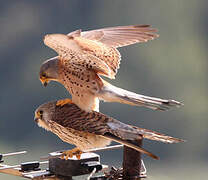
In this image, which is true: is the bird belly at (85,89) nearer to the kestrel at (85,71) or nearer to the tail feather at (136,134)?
the kestrel at (85,71)

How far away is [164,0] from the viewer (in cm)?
1128

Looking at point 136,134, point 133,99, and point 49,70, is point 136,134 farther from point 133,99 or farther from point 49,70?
point 49,70

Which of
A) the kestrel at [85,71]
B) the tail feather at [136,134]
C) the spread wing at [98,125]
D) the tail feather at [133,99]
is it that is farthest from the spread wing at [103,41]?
the tail feather at [136,134]

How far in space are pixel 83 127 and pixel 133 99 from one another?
28cm

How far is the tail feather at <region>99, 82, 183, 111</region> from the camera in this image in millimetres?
2758

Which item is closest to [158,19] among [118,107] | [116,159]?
[118,107]

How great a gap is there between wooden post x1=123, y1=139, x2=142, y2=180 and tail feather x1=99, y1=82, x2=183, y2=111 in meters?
0.20

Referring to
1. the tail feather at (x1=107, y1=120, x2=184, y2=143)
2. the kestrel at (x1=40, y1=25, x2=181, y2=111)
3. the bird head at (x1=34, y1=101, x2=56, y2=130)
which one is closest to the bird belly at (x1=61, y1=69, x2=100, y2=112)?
the kestrel at (x1=40, y1=25, x2=181, y2=111)

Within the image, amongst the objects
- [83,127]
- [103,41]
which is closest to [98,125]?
[83,127]

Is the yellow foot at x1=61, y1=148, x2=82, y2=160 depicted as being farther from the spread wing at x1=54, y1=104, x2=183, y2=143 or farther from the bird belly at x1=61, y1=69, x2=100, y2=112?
the bird belly at x1=61, y1=69, x2=100, y2=112

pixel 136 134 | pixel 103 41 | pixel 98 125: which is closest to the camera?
pixel 136 134

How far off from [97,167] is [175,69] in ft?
25.6

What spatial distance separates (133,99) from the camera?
9.48 feet

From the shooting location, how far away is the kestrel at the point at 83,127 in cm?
274
